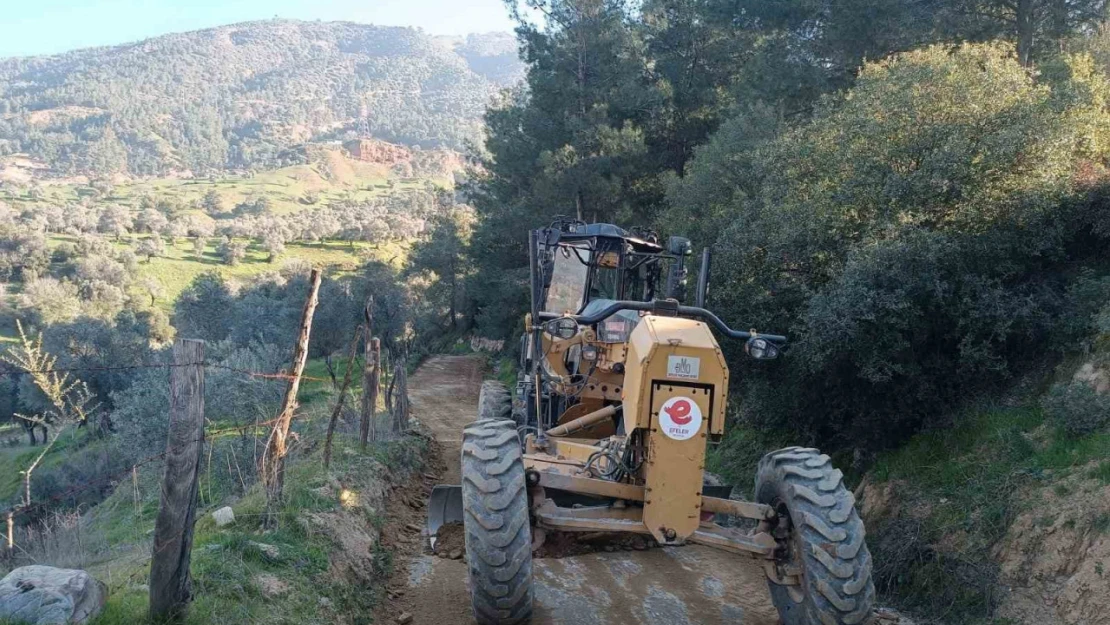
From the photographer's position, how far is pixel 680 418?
5059 mm

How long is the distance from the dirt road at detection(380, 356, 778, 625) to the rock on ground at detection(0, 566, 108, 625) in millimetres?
2318

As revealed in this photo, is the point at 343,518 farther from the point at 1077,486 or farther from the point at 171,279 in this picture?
the point at 171,279

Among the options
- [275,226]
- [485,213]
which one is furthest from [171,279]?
[485,213]

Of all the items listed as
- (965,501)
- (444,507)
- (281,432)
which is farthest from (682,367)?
(281,432)

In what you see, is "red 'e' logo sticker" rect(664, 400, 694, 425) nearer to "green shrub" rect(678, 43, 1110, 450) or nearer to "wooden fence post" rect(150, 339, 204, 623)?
"wooden fence post" rect(150, 339, 204, 623)

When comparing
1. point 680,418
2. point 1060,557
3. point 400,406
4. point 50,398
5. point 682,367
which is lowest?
point 50,398

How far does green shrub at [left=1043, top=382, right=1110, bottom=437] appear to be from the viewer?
662 centimetres

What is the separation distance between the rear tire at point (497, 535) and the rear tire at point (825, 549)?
188 centimetres

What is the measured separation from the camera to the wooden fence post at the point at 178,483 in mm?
4559

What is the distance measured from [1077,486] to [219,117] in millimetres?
216302

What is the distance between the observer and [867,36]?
55.3ft

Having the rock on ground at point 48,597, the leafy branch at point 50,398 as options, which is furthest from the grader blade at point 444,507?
the leafy branch at point 50,398

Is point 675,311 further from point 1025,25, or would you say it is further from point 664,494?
point 1025,25

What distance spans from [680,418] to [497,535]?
4.78 feet
